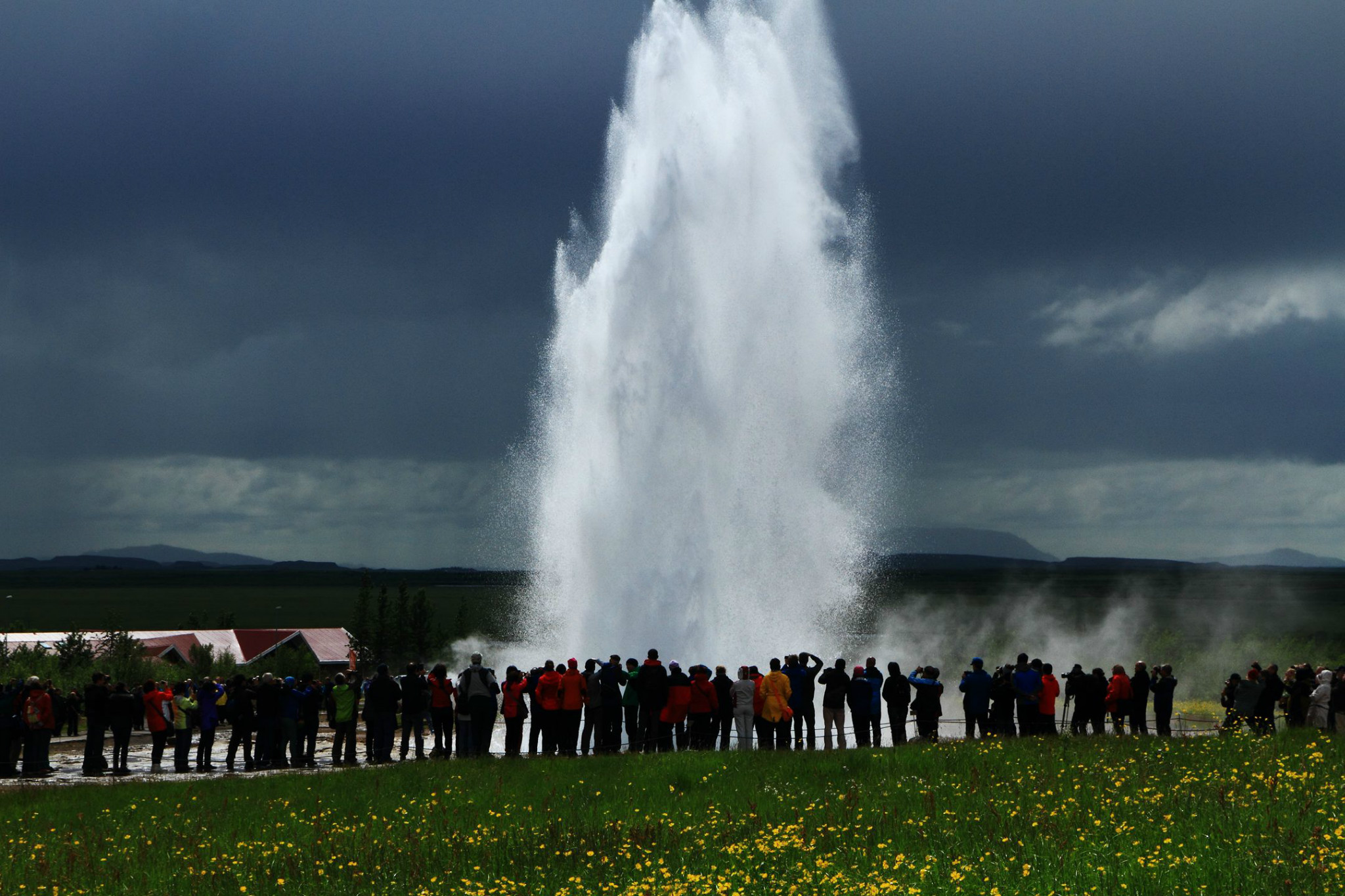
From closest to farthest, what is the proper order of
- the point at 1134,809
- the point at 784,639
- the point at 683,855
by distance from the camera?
the point at 683,855 < the point at 1134,809 < the point at 784,639

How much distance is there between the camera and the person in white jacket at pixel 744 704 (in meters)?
23.6

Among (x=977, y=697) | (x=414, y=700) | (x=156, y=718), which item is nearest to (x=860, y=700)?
(x=977, y=697)

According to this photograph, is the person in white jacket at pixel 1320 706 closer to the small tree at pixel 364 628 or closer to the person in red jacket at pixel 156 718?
the person in red jacket at pixel 156 718

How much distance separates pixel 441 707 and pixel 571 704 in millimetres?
2907

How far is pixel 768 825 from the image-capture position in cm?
1529

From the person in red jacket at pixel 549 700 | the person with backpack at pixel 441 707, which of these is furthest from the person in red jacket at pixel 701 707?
the person with backpack at pixel 441 707

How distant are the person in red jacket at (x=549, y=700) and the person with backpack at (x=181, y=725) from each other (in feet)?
22.0

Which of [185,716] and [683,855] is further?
[185,716]

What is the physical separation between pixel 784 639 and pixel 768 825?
2034 cm

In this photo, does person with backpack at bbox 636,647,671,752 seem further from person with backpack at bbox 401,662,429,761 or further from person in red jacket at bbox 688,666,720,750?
person with backpack at bbox 401,662,429,761

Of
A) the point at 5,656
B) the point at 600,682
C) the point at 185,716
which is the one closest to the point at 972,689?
the point at 600,682

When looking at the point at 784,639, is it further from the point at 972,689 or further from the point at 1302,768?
the point at 1302,768

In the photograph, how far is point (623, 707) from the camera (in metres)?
25.0

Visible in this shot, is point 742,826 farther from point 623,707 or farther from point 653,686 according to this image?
point 623,707
